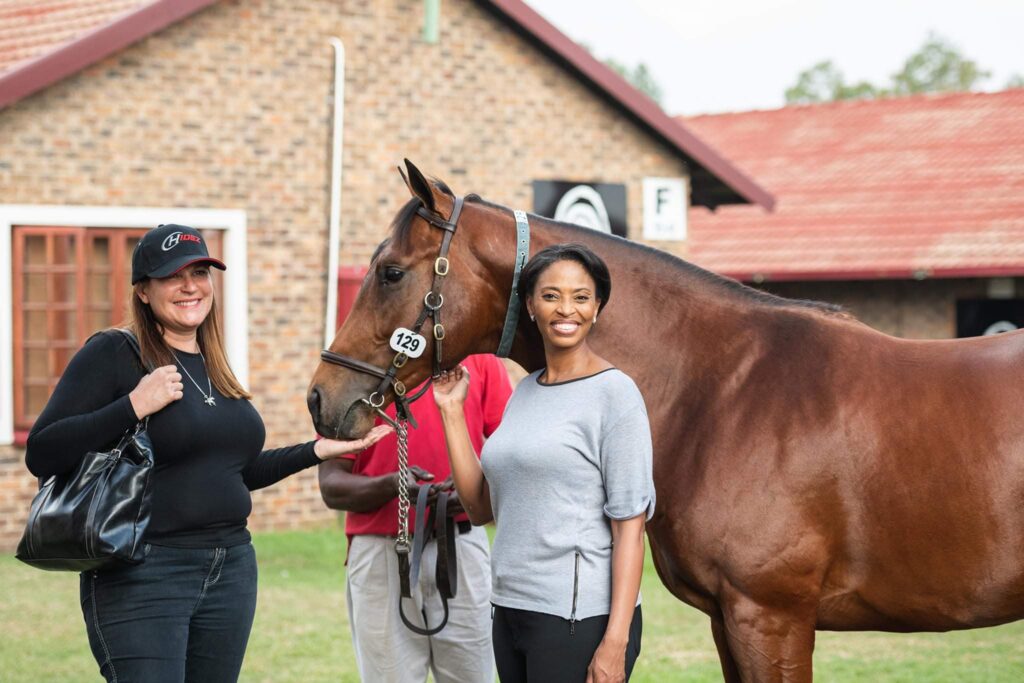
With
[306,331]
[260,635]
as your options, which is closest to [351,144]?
[306,331]

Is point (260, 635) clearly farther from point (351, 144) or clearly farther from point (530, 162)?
point (530, 162)

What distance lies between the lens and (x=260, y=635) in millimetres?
8070

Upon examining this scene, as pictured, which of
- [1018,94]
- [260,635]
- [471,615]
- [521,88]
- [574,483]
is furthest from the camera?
[1018,94]

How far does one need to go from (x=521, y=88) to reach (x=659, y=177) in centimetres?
210

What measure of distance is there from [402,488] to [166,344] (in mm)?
926

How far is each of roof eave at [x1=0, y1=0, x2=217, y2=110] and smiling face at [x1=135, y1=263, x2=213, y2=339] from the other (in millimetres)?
7734

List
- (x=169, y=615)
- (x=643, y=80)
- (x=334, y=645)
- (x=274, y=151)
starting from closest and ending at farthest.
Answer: (x=169, y=615), (x=334, y=645), (x=274, y=151), (x=643, y=80)

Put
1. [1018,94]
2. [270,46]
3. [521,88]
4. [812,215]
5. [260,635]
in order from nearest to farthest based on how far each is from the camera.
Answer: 1. [260,635]
2. [270,46]
3. [521,88]
4. [812,215]
5. [1018,94]

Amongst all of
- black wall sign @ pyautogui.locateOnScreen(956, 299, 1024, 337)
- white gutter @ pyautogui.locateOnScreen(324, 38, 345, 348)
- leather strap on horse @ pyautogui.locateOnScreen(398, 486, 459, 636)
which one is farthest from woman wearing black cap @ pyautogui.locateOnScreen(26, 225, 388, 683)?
black wall sign @ pyautogui.locateOnScreen(956, 299, 1024, 337)

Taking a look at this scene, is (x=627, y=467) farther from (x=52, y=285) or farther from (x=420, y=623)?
(x=52, y=285)

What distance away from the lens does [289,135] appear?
40.2 ft

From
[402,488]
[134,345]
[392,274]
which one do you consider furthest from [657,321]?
[134,345]

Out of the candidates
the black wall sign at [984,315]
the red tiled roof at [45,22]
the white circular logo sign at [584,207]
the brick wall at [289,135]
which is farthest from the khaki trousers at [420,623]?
the black wall sign at [984,315]

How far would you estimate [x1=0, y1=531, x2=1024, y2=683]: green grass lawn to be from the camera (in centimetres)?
706
